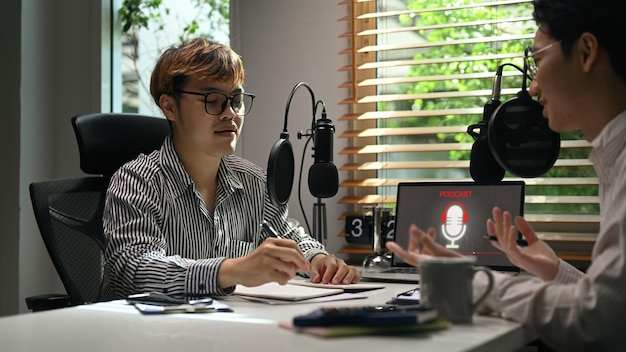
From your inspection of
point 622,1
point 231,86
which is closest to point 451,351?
point 622,1

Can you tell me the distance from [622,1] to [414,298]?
0.70m

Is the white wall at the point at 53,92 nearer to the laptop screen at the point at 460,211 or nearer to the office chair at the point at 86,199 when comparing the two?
the office chair at the point at 86,199

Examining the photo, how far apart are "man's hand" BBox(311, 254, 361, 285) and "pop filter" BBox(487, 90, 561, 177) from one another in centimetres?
47

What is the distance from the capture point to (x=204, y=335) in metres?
1.25

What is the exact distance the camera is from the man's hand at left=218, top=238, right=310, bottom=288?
1.66 metres

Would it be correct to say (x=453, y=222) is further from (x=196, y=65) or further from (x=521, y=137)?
(x=196, y=65)

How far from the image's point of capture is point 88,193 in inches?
96.3

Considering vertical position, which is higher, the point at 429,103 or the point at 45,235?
the point at 429,103

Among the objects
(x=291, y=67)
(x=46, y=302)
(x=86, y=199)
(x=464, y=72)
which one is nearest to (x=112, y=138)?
(x=86, y=199)

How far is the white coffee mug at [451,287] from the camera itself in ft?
4.17

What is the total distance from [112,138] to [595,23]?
61.0 inches

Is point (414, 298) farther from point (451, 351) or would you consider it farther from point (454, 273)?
point (451, 351)

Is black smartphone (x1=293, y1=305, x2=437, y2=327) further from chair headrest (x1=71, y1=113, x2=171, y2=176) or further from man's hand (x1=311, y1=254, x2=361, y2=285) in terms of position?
chair headrest (x1=71, y1=113, x2=171, y2=176)

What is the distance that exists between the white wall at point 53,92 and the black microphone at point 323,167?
844 mm
